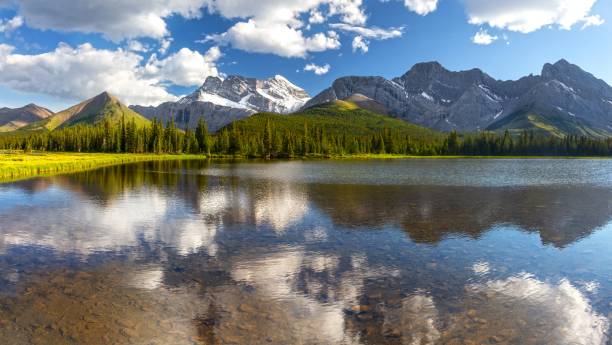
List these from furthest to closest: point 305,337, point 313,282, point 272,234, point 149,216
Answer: point 149,216, point 272,234, point 313,282, point 305,337

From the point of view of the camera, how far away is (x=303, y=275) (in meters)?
19.9

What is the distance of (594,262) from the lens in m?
22.7

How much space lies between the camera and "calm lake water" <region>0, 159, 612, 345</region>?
46.5 ft

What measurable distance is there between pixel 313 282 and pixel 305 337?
523 centimetres

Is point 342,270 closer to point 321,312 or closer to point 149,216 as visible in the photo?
point 321,312

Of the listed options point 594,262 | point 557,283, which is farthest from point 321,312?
point 594,262

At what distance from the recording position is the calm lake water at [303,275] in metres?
14.2

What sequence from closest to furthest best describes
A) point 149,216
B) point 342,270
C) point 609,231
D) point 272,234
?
point 342,270 → point 272,234 → point 609,231 → point 149,216

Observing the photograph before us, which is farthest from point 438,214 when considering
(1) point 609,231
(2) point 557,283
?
(2) point 557,283

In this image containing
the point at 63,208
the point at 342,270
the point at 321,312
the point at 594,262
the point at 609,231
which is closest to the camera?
the point at 321,312

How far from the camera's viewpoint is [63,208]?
4028 cm

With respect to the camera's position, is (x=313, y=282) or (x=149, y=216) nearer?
(x=313, y=282)

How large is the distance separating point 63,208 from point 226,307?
3211 cm

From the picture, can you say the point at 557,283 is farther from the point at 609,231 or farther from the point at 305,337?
the point at 609,231
